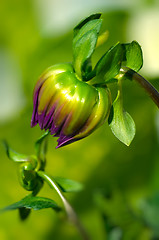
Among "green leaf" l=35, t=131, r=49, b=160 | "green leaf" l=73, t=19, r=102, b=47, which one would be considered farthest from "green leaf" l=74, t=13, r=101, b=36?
"green leaf" l=35, t=131, r=49, b=160

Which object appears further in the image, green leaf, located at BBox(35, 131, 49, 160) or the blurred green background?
the blurred green background

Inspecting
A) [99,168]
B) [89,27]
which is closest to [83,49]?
[89,27]

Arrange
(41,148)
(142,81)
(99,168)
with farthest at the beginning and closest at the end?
(99,168)
(41,148)
(142,81)

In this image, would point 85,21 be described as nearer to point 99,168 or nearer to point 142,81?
point 142,81

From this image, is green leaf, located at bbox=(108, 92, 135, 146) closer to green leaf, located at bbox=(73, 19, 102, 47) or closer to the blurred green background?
green leaf, located at bbox=(73, 19, 102, 47)

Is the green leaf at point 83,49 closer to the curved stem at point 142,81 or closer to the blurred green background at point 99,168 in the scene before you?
the curved stem at point 142,81

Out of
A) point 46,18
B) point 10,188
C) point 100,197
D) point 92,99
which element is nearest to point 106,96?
point 92,99
